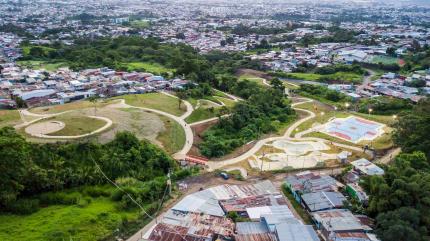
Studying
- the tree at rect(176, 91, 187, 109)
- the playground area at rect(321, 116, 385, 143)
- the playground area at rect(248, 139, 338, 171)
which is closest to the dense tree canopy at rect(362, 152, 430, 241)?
the playground area at rect(248, 139, 338, 171)

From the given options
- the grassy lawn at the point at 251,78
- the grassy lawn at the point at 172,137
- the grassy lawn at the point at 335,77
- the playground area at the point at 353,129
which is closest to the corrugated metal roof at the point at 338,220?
the grassy lawn at the point at 172,137

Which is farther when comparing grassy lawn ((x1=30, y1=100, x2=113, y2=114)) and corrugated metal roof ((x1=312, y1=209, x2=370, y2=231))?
grassy lawn ((x1=30, y1=100, x2=113, y2=114))

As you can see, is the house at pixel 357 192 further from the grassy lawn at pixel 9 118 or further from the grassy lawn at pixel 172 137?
the grassy lawn at pixel 9 118

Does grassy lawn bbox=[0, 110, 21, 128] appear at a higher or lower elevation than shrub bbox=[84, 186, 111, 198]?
higher

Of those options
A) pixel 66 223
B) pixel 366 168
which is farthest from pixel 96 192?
pixel 366 168

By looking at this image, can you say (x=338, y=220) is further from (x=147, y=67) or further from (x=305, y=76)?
(x=147, y=67)

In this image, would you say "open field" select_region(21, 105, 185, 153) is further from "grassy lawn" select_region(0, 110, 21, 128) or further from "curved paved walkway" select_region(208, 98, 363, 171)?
"curved paved walkway" select_region(208, 98, 363, 171)
